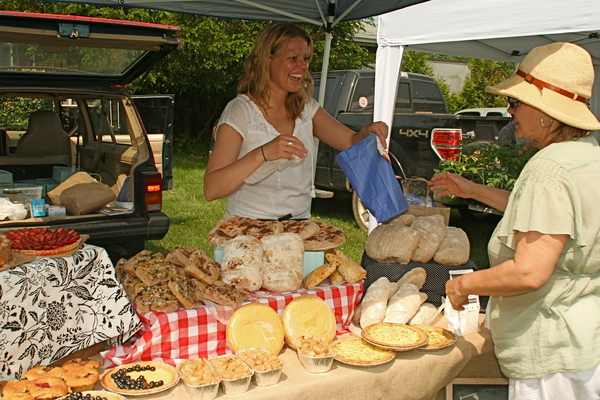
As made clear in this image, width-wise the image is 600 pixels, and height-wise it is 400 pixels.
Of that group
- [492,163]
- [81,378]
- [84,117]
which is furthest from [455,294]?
[84,117]

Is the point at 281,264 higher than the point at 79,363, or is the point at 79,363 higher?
the point at 281,264

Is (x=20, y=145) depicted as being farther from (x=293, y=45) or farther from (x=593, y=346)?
(x=593, y=346)

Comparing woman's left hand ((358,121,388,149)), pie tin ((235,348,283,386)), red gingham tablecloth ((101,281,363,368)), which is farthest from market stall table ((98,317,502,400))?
woman's left hand ((358,121,388,149))

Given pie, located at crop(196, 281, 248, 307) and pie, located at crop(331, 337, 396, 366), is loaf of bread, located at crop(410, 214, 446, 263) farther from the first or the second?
pie, located at crop(196, 281, 248, 307)

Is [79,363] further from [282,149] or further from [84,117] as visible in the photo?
[84,117]

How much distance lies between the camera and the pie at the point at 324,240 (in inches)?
101

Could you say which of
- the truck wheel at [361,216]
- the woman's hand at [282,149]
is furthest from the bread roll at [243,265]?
the truck wheel at [361,216]

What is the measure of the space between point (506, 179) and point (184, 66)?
1056 cm

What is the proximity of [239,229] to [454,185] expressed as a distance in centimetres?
101

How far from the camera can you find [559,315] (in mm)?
1869

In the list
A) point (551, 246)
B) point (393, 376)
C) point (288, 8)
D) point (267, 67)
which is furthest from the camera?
point (288, 8)

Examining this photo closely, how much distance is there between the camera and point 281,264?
2418 mm

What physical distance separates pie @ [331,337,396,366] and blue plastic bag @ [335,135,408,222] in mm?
707

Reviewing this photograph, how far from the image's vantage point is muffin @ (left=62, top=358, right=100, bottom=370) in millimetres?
2018
